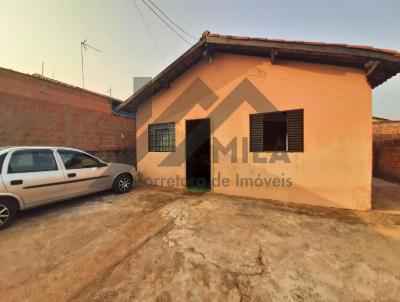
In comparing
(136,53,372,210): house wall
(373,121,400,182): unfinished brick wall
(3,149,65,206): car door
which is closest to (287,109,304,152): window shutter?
(136,53,372,210): house wall

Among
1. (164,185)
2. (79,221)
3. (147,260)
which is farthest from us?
(164,185)

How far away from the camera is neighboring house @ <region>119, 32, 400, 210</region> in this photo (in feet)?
15.1

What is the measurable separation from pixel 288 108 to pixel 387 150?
7.02m

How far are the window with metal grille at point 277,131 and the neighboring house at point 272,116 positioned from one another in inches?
1.1

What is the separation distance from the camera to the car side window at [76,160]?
4924 millimetres

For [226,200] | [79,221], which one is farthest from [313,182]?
[79,221]

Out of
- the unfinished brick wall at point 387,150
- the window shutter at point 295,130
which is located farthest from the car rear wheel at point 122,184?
the unfinished brick wall at point 387,150

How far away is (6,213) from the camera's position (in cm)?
382

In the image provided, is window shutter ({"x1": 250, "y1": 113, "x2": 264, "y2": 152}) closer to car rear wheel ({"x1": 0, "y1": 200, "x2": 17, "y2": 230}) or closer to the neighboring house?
the neighboring house

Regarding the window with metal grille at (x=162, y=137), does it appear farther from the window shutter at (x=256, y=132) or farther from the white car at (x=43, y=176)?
Result: the window shutter at (x=256, y=132)

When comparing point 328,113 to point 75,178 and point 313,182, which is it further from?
point 75,178

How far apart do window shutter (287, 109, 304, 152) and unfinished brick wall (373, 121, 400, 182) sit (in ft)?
19.8

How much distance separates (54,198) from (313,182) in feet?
21.8

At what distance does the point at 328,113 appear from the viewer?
4.83m
